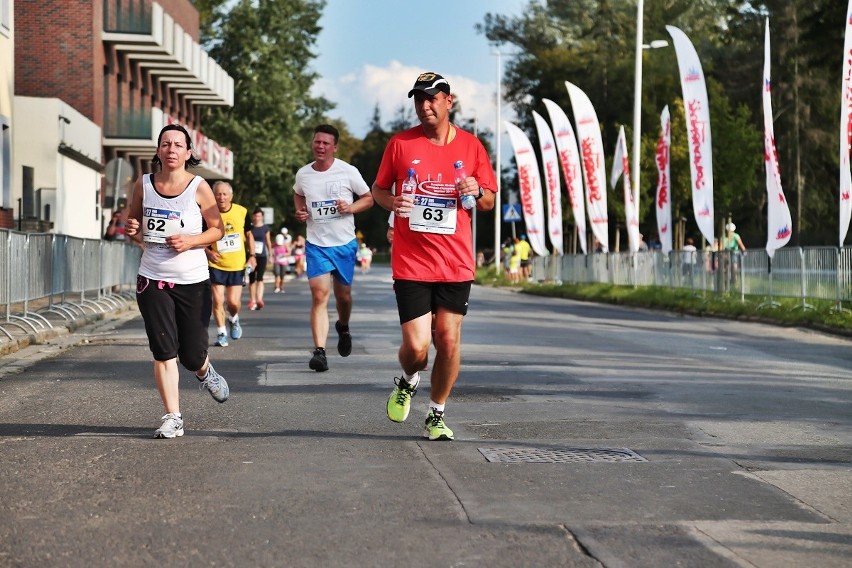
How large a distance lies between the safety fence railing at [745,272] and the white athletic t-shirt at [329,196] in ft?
42.1

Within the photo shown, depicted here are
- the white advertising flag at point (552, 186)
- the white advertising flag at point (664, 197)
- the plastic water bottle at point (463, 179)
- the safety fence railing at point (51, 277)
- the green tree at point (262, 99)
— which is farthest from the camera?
the green tree at point (262, 99)

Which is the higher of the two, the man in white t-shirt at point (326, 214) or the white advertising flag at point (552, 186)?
the white advertising flag at point (552, 186)

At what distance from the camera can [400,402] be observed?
351 inches

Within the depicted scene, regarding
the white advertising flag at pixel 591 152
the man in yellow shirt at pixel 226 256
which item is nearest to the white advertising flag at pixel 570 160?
the white advertising flag at pixel 591 152

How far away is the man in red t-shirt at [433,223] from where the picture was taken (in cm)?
848

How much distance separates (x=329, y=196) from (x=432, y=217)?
4.72 m

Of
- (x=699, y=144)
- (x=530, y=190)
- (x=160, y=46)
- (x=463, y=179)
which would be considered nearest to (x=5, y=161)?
(x=699, y=144)

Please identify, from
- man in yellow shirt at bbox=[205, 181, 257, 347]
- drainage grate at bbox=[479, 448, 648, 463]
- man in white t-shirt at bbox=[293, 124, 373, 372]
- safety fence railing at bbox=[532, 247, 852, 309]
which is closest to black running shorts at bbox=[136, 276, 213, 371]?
drainage grate at bbox=[479, 448, 648, 463]

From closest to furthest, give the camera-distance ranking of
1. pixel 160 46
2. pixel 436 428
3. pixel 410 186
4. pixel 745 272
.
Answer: pixel 410 186 → pixel 436 428 → pixel 745 272 → pixel 160 46

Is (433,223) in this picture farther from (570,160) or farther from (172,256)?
(570,160)

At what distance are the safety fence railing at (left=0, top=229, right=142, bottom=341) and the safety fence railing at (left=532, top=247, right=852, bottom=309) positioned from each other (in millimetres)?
11583

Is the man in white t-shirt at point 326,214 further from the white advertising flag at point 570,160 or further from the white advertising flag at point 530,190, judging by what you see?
the white advertising flag at point 530,190

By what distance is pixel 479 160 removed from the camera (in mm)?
8656

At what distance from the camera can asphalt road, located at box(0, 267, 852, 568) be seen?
5621 mm
